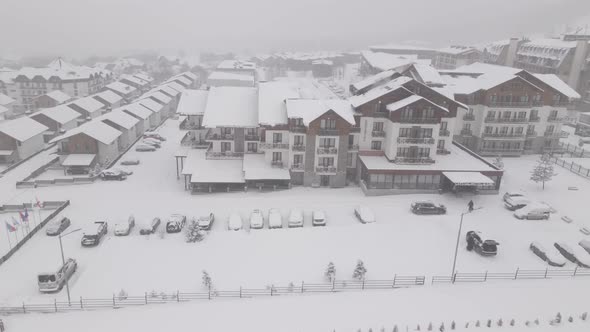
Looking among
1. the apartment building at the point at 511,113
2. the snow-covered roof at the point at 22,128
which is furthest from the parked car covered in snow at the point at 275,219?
the snow-covered roof at the point at 22,128

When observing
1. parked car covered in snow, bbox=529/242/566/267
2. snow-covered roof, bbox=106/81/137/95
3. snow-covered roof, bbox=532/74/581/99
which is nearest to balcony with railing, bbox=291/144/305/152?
parked car covered in snow, bbox=529/242/566/267

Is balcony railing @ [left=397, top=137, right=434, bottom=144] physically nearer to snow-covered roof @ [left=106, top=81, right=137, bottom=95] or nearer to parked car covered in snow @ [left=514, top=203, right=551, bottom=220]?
parked car covered in snow @ [left=514, top=203, right=551, bottom=220]

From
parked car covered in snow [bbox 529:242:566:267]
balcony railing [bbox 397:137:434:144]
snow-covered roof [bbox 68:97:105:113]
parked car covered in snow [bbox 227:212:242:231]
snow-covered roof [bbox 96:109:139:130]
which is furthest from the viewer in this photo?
snow-covered roof [bbox 68:97:105:113]

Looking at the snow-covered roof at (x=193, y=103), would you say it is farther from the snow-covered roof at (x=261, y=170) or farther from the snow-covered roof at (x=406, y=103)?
the snow-covered roof at (x=406, y=103)

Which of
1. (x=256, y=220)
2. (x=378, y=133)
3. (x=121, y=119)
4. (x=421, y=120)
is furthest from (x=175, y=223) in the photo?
(x=121, y=119)

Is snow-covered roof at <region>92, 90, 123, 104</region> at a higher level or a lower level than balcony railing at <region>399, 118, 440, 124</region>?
lower

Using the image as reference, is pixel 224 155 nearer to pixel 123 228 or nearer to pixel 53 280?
pixel 123 228

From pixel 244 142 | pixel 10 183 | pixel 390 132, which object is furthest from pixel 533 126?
pixel 10 183
